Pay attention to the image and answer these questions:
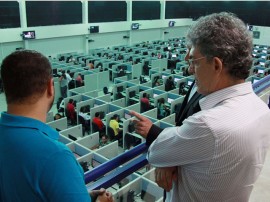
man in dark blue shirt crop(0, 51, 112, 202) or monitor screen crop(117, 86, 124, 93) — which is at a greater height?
man in dark blue shirt crop(0, 51, 112, 202)

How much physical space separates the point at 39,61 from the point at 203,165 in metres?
0.87

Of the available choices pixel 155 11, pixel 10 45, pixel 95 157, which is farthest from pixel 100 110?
pixel 155 11

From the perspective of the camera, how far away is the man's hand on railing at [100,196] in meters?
1.51

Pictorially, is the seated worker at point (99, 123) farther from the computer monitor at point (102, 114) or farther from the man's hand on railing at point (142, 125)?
the man's hand on railing at point (142, 125)

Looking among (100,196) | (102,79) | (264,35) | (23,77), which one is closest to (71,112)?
(102,79)

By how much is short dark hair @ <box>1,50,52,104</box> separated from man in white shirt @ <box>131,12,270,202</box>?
623 millimetres

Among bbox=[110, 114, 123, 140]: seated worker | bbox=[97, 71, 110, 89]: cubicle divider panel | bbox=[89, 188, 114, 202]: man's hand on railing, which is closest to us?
bbox=[89, 188, 114, 202]: man's hand on railing

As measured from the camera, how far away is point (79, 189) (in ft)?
3.98

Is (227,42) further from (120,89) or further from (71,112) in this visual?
(120,89)

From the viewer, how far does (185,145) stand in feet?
4.42

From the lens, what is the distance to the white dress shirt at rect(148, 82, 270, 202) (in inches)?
51.1

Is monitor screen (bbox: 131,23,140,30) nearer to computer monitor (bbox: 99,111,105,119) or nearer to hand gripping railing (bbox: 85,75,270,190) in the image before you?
computer monitor (bbox: 99,111,105,119)

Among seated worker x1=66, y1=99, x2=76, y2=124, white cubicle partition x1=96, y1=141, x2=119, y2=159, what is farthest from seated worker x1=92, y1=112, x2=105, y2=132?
white cubicle partition x1=96, y1=141, x2=119, y2=159

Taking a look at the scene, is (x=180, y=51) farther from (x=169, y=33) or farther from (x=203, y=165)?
(x=203, y=165)
